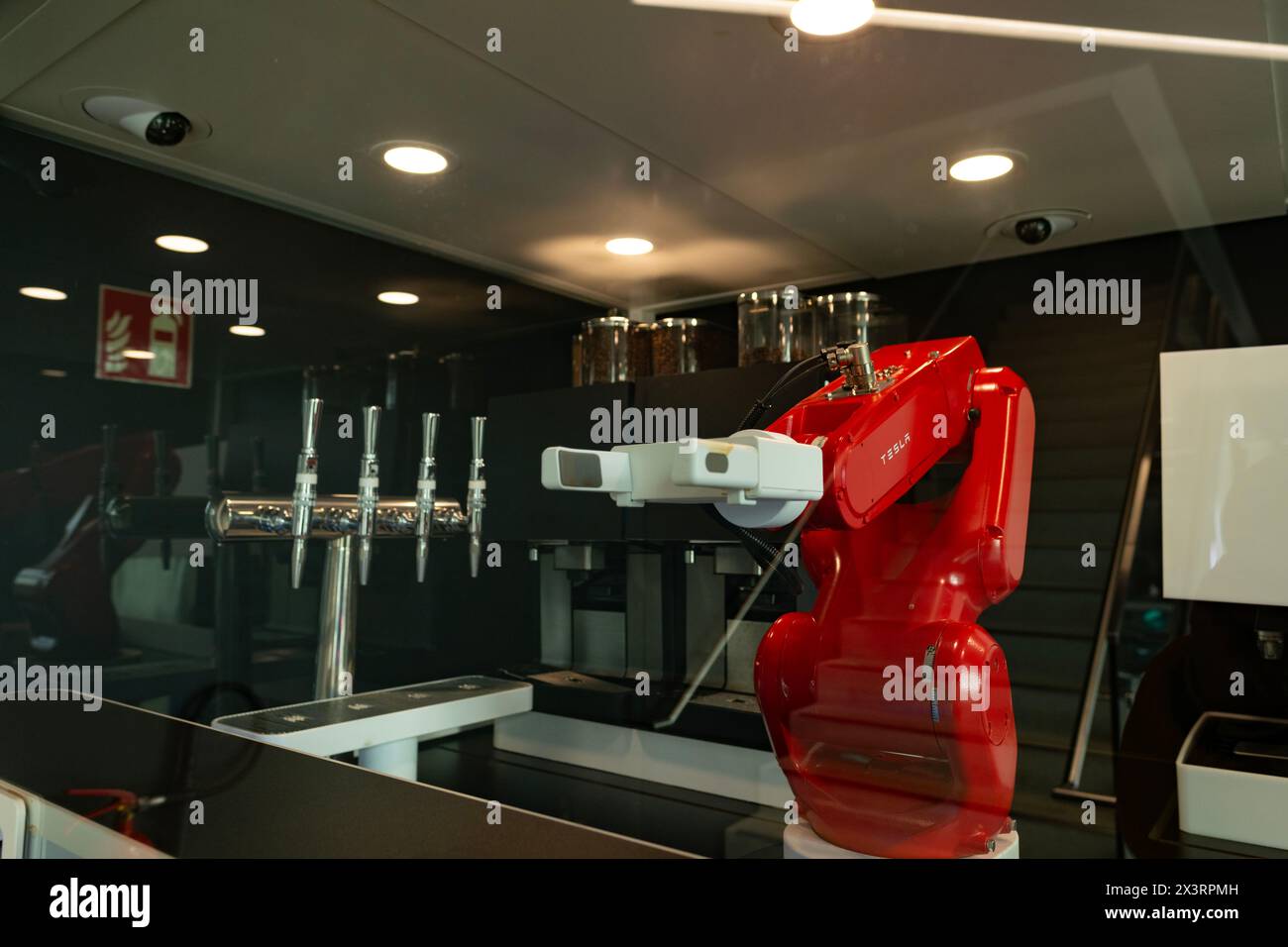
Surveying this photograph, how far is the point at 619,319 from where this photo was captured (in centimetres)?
68

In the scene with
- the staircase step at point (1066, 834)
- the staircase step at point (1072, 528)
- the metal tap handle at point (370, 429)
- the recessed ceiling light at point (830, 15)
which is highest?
the recessed ceiling light at point (830, 15)

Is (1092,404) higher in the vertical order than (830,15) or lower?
lower

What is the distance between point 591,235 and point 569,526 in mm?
242

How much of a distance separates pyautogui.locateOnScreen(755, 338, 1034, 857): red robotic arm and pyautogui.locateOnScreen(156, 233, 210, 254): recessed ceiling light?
618 mm

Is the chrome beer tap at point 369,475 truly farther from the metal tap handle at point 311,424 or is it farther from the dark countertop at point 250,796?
the dark countertop at point 250,796

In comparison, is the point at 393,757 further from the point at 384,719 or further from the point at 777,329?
the point at 777,329

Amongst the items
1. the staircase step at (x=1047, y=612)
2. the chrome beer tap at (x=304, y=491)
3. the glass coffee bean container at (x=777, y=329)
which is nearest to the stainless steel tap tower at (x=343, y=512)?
the chrome beer tap at (x=304, y=491)

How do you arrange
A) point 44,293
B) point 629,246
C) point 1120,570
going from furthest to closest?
1. point 44,293
2. point 629,246
3. point 1120,570

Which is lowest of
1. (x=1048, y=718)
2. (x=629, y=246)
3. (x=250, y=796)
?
(x=250, y=796)

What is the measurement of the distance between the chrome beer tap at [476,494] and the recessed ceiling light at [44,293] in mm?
503

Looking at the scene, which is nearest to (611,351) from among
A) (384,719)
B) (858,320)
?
(858,320)

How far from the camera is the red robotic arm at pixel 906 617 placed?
531 millimetres

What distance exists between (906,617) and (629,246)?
356 millimetres

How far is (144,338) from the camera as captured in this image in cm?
87
